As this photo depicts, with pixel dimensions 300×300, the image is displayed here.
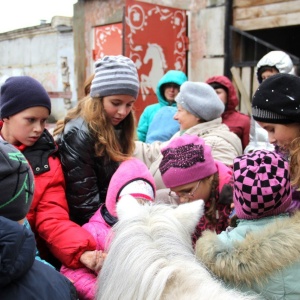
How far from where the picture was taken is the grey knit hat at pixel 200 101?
2.48 meters

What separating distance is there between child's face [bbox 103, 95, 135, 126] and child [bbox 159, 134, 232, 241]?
0.30 metres

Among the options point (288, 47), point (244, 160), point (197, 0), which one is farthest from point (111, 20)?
point (244, 160)

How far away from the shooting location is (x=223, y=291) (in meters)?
0.89

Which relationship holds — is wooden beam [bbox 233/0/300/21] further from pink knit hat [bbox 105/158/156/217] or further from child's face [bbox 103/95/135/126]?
pink knit hat [bbox 105/158/156/217]

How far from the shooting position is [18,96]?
1.73 m

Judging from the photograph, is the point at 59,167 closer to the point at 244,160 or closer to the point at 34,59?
the point at 244,160

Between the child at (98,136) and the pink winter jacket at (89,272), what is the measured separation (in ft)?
0.39

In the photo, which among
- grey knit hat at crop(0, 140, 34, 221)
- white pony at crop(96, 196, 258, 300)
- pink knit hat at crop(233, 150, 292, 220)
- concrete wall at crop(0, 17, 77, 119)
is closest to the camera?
white pony at crop(96, 196, 258, 300)

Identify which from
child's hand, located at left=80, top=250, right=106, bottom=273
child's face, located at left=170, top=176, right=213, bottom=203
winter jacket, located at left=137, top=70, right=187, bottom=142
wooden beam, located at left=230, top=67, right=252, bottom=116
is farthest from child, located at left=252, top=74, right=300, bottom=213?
wooden beam, located at left=230, top=67, right=252, bottom=116

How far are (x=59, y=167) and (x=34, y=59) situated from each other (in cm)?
1086

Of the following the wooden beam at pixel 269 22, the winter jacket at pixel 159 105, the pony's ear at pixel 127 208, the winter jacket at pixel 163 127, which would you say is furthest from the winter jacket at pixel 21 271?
the wooden beam at pixel 269 22

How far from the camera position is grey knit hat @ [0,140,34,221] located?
1.05 m

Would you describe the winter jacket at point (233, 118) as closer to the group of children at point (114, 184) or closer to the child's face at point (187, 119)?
the child's face at point (187, 119)

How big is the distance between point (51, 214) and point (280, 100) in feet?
3.35
